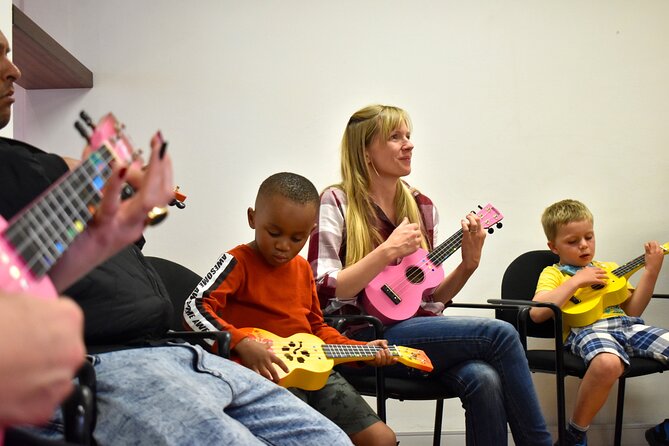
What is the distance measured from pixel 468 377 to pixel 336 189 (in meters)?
0.80

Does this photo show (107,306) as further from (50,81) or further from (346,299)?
(50,81)

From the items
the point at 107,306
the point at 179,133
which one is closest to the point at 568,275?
the point at 179,133

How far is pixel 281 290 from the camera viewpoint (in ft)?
6.83

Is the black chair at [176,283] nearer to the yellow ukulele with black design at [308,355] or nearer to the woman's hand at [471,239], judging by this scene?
the yellow ukulele with black design at [308,355]

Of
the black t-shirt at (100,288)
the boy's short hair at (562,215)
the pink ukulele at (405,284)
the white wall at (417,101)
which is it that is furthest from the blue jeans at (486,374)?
the white wall at (417,101)

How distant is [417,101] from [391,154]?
115 centimetres

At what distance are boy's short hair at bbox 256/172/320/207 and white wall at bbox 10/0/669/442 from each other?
1356 mm

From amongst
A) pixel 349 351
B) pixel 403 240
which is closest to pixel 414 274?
pixel 403 240

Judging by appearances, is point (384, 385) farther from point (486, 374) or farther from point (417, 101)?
point (417, 101)

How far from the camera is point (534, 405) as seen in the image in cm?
220

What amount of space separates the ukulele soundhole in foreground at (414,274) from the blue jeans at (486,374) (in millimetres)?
217

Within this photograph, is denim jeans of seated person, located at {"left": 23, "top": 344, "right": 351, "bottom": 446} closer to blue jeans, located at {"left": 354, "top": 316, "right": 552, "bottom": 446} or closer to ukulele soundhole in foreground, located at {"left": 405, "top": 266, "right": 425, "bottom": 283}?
blue jeans, located at {"left": 354, "top": 316, "right": 552, "bottom": 446}

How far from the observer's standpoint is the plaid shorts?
288 cm

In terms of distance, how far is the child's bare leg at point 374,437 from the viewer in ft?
6.48
